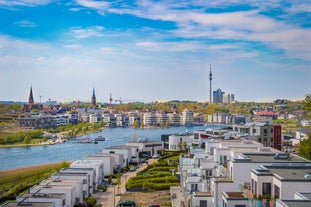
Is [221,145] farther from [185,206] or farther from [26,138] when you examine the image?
[26,138]

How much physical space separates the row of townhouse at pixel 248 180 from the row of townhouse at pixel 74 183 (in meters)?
1.53

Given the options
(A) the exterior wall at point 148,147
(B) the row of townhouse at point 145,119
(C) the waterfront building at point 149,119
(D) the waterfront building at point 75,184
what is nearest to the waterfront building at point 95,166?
(D) the waterfront building at point 75,184

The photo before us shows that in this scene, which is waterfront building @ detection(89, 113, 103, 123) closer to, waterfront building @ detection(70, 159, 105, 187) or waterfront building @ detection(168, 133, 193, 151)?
waterfront building @ detection(168, 133, 193, 151)

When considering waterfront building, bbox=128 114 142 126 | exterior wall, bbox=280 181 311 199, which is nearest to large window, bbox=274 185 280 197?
exterior wall, bbox=280 181 311 199

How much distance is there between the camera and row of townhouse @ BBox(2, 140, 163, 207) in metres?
5.17

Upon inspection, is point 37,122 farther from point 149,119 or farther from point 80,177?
point 80,177

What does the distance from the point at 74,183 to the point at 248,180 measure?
8.68 ft

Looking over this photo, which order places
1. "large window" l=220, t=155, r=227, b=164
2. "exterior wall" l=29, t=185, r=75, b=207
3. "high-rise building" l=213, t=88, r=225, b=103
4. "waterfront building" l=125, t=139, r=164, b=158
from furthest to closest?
"high-rise building" l=213, t=88, r=225, b=103, "waterfront building" l=125, t=139, r=164, b=158, "large window" l=220, t=155, r=227, b=164, "exterior wall" l=29, t=185, r=75, b=207

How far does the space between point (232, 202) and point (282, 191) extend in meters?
0.49

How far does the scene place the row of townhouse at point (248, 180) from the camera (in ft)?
12.1

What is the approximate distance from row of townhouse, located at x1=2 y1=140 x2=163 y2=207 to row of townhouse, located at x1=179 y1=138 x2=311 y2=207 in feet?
5.01

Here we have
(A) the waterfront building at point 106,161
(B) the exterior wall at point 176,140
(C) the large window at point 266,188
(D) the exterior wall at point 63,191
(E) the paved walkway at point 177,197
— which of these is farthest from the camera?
(B) the exterior wall at point 176,140

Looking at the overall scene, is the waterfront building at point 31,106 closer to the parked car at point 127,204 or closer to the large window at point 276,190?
the parked car at point 127,204

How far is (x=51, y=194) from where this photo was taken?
18.1 feet
